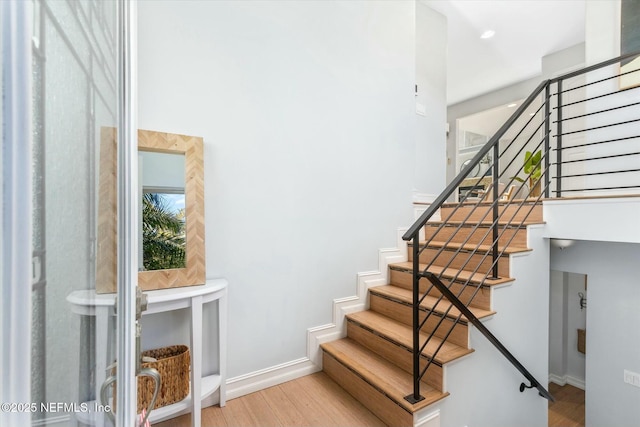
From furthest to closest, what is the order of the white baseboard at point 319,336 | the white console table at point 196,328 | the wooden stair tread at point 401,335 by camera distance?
the white baseboard at point 319,336
the wooden stair tread at point 401,335
the white console table at point 196,328

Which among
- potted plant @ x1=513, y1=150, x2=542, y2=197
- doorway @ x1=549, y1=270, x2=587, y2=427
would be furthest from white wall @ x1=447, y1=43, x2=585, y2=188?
doorway @ x1=549, y1=270, x2=587, y2=427

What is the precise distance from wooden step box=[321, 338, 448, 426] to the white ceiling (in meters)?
3.72

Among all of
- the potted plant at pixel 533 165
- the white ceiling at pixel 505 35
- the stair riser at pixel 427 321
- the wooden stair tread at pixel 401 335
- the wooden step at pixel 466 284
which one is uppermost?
the white ceiling at pixel 505 35

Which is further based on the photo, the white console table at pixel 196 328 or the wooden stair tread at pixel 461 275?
the wooden stair tread at pixel 461 275

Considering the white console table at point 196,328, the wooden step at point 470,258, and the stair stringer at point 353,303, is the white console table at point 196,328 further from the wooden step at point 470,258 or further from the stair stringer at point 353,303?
the wooden step at point 470,258

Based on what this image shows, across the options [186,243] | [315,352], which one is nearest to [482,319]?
[315,352]

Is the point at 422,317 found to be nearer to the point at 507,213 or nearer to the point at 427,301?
the point at 427,301

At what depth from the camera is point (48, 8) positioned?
0.37 m

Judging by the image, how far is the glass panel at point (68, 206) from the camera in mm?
354

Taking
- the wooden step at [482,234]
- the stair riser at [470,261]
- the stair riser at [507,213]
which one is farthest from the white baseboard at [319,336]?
the stair riser at [507,213]

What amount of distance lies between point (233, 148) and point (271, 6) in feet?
3.57

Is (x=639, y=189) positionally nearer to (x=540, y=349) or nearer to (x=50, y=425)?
(x=540, y=349)

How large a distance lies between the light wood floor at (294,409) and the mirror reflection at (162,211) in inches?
36.7

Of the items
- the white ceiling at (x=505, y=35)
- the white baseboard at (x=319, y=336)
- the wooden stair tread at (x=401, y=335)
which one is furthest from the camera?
the white ceiling at (x=505, y=35)
